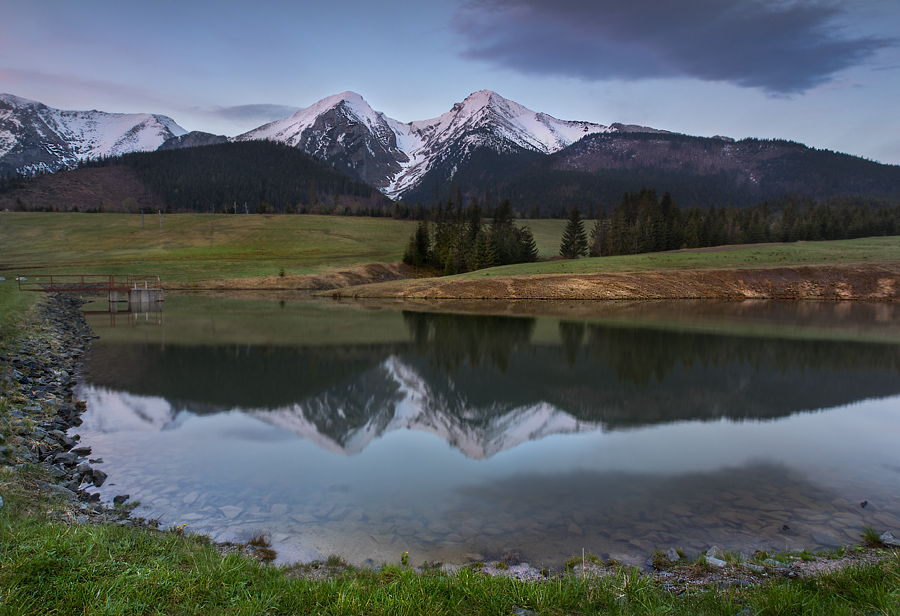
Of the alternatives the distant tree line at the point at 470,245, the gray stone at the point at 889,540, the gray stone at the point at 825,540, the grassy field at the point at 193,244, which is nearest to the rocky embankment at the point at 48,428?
the gray stone at the point at 825,540

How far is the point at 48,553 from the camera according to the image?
5.04 metres

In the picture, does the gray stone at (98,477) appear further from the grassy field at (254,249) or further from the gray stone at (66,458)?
the grassy field at (254,249)

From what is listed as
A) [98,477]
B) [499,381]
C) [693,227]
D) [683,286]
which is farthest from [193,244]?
[98,477]

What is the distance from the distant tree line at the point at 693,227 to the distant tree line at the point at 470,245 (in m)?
12.1

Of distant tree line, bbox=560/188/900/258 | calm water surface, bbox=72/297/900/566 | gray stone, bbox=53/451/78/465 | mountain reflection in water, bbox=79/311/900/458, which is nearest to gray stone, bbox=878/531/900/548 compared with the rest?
calm water surface, bbox=72/297/900/566

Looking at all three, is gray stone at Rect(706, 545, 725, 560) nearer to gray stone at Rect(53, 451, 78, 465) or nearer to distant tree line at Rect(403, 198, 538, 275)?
gray stone at Rect(53, 451, 78, 465)

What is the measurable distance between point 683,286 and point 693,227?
147 feet

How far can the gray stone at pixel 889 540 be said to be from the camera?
25.4 feet

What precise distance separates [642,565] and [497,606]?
3.24m

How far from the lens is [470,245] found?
93.7 meters

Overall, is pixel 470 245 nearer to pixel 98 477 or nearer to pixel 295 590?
pixel 98 477

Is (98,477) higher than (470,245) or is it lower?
lower

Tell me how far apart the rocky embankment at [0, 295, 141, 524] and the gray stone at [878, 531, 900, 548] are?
38.4 feet

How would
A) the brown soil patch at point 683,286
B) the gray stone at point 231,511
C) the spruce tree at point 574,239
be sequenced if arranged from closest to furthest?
the gray stone at point 231,511 → the brown soil patch at point 683,286 → the spruce tree at point 574,239
